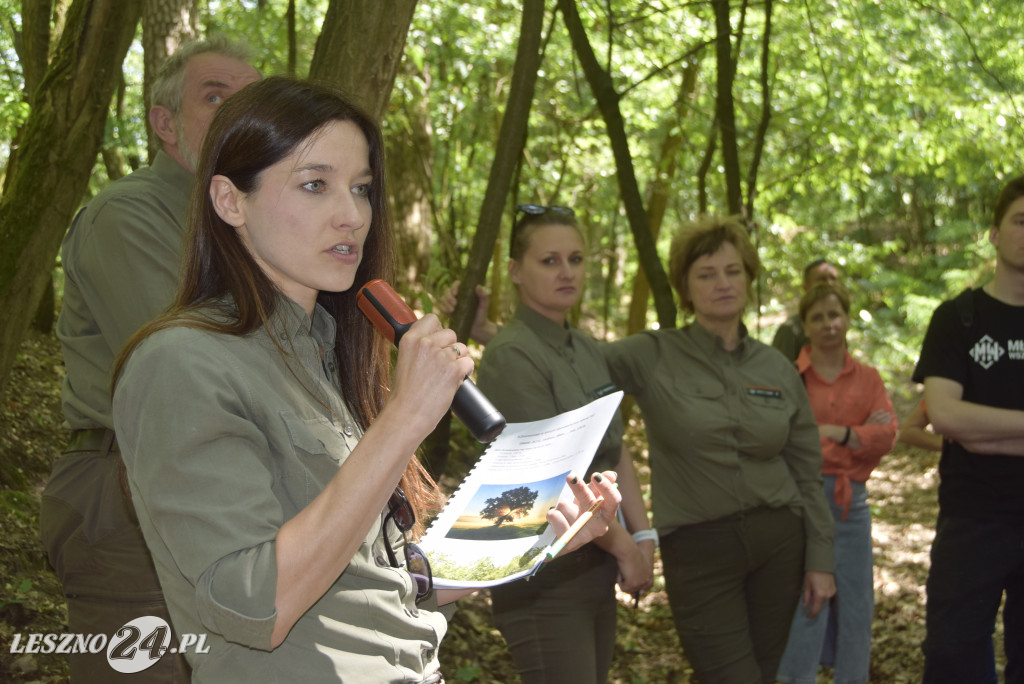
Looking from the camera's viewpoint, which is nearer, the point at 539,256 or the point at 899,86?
the point at 539,256

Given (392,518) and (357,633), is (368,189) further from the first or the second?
(357,633)

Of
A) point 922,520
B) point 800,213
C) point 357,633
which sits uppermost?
point 800,213

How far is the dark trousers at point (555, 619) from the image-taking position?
9.95 ft

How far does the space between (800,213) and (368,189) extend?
15447mm

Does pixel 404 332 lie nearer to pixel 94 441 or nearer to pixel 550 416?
pixel 94 441

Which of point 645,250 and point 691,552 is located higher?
point 645,250

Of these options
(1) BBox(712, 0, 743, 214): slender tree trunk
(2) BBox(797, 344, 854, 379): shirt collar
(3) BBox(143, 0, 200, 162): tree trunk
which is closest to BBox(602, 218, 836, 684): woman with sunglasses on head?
(2) BBox(797, 344, 854, 379): shirt collar

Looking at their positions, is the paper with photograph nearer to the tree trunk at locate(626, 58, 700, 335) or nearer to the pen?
the pen

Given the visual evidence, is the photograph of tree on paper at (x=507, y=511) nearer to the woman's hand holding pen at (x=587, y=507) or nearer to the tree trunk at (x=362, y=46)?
the woman's hand holding pen at (x=587, y=507)

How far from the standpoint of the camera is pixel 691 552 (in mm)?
3682

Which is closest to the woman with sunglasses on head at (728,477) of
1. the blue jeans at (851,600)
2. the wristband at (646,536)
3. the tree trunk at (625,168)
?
the wristband at (646,536)

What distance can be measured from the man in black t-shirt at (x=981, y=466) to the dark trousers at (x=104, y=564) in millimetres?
2976

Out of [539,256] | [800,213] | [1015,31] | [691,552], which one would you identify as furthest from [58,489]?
[800,213]

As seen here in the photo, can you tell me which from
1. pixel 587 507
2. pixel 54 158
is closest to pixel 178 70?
pixel 54 158
